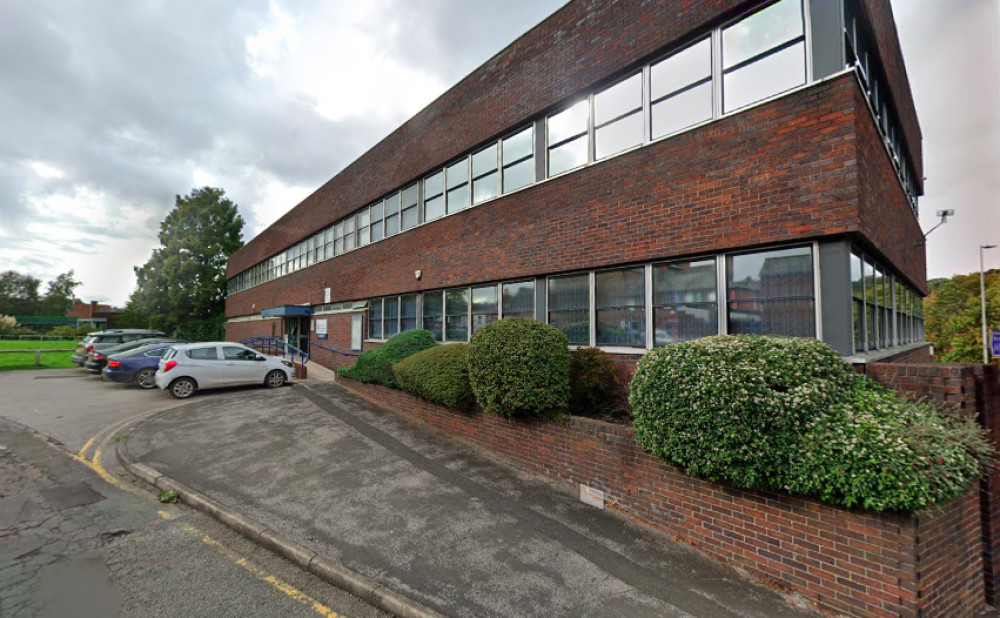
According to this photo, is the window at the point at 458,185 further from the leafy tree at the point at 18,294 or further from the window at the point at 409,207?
the leafy tree at the point at 18,294

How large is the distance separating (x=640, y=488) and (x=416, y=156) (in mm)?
11177

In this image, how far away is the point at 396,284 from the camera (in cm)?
1289

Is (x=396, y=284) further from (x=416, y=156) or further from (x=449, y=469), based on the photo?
(x=449, y=469)

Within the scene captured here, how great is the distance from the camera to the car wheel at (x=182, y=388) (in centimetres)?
1121

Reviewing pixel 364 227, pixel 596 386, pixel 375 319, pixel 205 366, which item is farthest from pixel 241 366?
pixel 596 386

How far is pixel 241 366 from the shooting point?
12141mm

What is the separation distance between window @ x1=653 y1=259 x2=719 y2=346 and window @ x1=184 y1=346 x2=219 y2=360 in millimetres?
12058

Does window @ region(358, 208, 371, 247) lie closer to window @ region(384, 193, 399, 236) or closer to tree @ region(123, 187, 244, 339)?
window @ region(384, 193, 399, 236)

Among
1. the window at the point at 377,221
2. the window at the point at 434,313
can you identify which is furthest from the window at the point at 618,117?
the window at the point at 377,221

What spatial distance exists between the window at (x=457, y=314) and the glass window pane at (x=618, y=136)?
15.3 ft

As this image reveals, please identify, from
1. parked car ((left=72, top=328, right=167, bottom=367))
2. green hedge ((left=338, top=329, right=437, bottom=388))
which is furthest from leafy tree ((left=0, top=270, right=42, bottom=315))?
green hedge ((left=338, top=329, right=437, bottom=388))

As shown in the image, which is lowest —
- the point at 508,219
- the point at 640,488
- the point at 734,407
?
the point at 640,488

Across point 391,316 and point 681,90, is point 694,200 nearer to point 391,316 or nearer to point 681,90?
point 681,90

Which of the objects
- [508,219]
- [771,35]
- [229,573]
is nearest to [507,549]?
[229,573]
